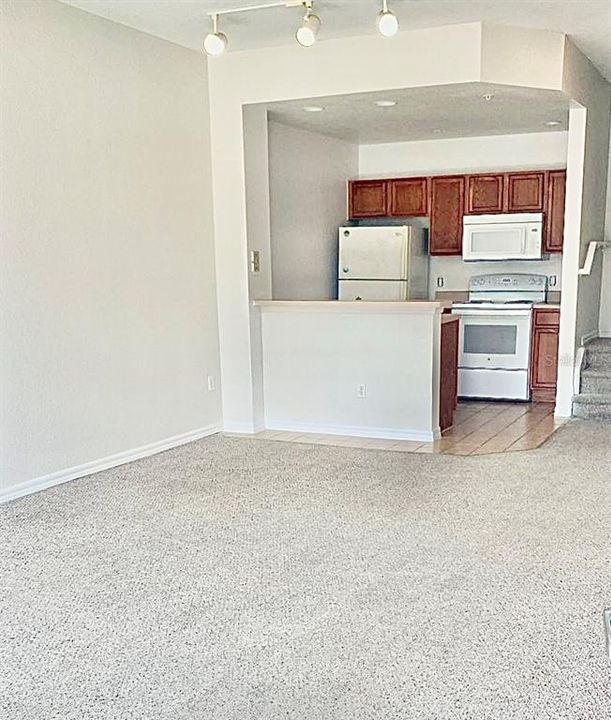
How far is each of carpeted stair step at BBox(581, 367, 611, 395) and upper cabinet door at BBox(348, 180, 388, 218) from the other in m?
2.57

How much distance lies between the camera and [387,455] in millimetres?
4797

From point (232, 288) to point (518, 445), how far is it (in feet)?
7.68

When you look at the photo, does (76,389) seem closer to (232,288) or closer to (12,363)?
(12,363)

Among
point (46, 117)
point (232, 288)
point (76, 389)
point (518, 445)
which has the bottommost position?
point (518, 445)

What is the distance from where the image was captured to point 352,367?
17.8 feet

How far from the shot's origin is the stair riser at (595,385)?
5.87m

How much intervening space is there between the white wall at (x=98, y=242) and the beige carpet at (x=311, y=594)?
0.51 metres

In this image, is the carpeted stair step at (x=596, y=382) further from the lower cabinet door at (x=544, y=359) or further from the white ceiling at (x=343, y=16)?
the white ceiling at (x=343, y=16)

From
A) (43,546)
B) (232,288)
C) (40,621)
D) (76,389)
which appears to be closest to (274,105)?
(232,288)

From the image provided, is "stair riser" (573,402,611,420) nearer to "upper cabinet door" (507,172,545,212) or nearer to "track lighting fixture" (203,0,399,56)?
"upper cabinet door" (507,172,545,212)

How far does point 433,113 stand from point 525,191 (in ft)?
4.94

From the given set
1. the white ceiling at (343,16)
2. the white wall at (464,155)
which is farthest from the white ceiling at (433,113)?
the white ceiling at (343,16)

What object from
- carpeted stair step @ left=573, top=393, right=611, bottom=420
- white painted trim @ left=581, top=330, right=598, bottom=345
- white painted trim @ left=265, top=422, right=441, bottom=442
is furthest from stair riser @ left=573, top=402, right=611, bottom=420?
white painted trim @ left=265, top=422, right=441, bottom=442

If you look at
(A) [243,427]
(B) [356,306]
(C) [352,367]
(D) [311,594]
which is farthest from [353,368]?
(D) [311,594]
